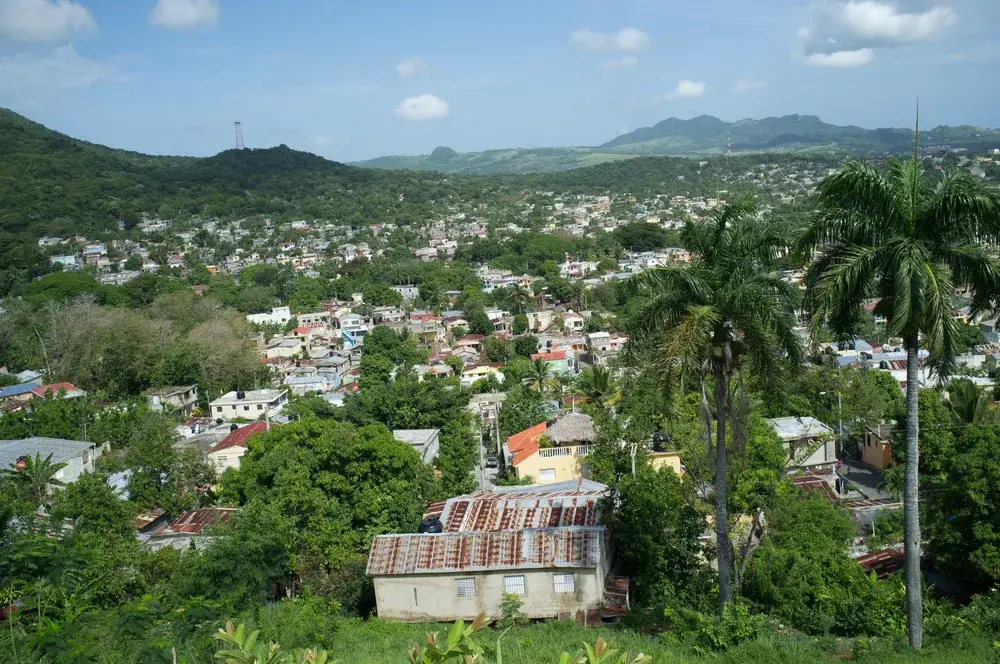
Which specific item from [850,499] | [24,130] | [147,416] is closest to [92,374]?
[147,416]

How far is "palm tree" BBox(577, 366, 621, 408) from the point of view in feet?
75.9

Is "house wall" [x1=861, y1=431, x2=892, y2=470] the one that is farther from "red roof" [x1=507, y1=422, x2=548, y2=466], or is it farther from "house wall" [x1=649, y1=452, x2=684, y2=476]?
"red roof" [x1=507, y1=422, x2=548, y2=466]

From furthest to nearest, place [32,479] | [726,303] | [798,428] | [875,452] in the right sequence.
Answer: [875,452]
[798,428]
[32,479]
[726,303]

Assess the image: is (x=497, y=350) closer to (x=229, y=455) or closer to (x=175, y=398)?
(x=175, y=398)

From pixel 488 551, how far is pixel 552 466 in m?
8.23

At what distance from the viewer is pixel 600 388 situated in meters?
23.3

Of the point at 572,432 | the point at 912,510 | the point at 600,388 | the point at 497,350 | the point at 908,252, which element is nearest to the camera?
the point at 908,252

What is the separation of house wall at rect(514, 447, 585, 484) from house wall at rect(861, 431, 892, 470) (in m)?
7.21

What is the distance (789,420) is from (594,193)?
380ft

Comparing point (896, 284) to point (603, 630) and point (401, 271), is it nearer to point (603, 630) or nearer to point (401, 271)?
point (603, 630)

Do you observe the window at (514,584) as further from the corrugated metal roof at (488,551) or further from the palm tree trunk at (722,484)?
the palm tree trunk at (722,484)

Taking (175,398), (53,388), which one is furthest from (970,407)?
(53,388)

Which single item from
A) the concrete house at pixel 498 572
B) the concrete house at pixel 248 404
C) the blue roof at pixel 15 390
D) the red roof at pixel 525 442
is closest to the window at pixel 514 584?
the concrete house at pixel 498 572

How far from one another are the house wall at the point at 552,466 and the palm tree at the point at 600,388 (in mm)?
5001
